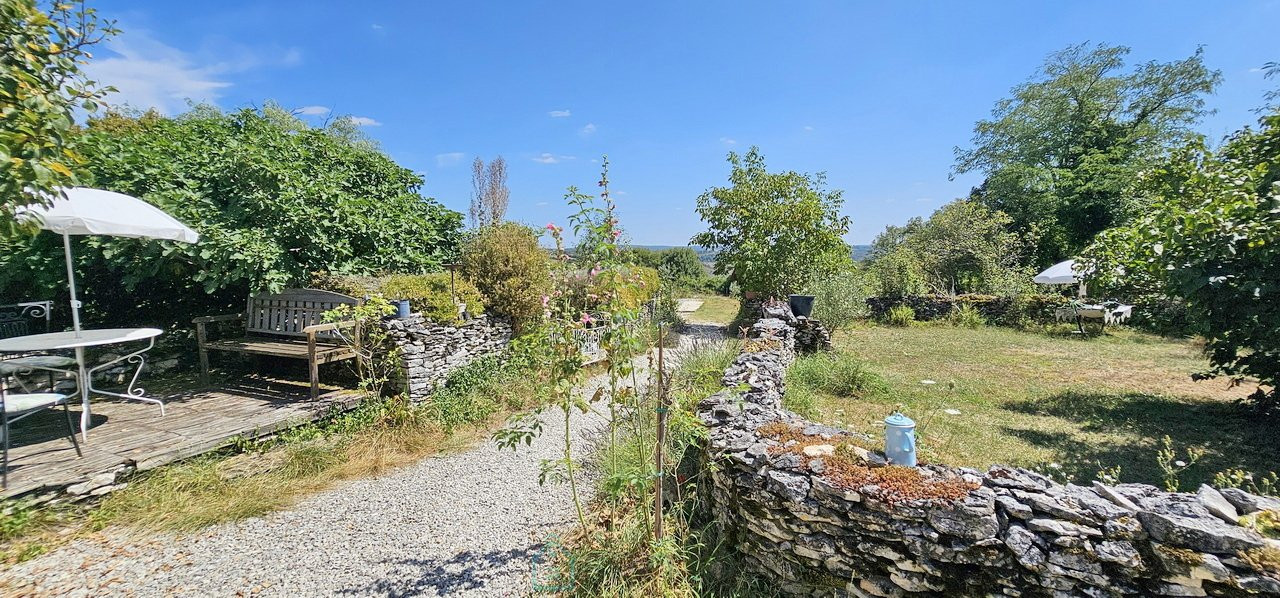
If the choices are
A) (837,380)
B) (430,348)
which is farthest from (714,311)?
(430,348)

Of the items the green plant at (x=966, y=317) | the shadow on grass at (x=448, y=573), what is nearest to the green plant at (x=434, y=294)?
the shadow on grass at (x=448, y=573)

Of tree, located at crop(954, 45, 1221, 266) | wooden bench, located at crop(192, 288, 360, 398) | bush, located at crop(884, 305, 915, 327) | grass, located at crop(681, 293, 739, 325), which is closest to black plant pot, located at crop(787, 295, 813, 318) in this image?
grass, located at crop(681, 293, 739, 325)

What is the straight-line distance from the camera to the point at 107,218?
4559 mm

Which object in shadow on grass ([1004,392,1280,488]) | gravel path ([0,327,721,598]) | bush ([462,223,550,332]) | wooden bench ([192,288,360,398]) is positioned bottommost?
gravel path ([0,327,721,598])

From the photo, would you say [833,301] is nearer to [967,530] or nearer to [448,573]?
[967,530]

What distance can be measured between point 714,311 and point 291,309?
14.3 metres

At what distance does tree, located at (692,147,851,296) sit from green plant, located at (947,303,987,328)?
14.5 ft

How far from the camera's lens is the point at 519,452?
5.12 metres

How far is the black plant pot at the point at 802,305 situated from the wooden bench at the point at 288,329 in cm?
824

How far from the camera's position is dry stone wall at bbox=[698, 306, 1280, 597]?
2018 mm

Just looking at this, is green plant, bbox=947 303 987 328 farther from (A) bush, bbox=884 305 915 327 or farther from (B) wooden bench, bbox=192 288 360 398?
(B) wooden bench, bbox=192 288 360 398

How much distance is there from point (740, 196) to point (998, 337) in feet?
24.3

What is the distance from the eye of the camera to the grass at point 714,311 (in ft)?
51.7

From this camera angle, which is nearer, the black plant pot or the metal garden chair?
the metal garden chair
